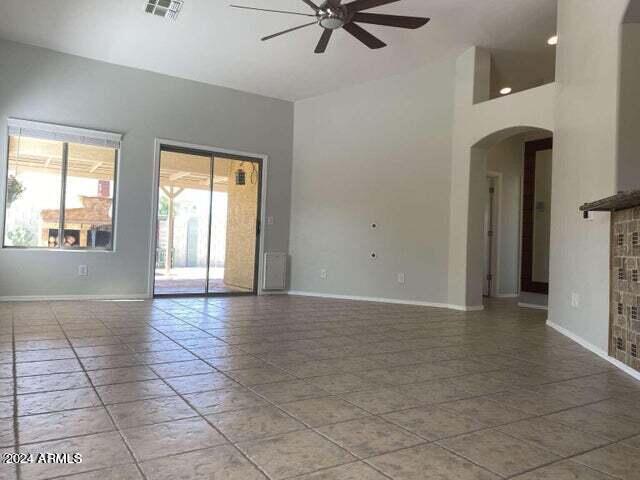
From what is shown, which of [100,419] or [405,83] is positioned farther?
[405,83]

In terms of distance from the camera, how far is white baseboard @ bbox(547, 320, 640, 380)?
2848 mm

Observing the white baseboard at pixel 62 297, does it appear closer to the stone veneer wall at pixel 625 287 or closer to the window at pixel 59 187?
the window at pixel 59 187

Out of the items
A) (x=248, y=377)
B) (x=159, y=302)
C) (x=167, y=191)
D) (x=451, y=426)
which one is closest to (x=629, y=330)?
(x=451, y=426)

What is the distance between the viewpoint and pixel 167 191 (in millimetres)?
6645

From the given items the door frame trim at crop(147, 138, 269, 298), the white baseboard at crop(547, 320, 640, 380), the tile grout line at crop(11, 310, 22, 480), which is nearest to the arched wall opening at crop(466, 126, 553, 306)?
the white baseboard at crop(547, 320, 640, 380)

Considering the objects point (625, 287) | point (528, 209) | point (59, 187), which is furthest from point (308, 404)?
point (528, 209)

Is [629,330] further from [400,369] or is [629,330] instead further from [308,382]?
[308,382]

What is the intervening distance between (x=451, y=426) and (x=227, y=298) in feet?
16.1

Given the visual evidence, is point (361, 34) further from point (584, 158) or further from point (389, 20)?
point (584, 158)

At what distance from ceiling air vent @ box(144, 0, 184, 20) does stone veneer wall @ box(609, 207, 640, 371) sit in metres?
4.23

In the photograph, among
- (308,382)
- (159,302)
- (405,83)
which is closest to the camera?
(308,382)

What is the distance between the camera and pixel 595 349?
11.3ft

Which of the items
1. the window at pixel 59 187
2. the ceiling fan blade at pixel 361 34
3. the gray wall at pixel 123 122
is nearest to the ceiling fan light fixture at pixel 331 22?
the ceiling fan blade at pixel 361 34

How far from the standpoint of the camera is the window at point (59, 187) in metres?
5.46
